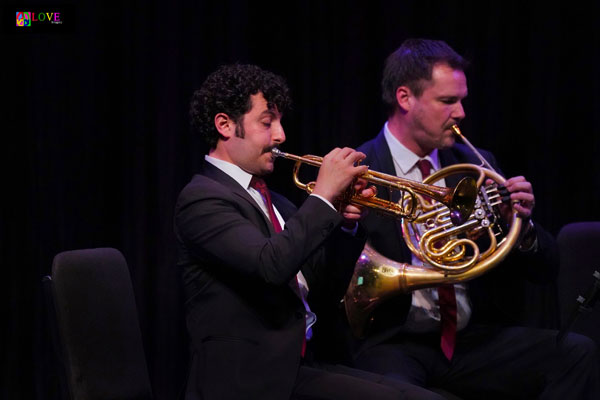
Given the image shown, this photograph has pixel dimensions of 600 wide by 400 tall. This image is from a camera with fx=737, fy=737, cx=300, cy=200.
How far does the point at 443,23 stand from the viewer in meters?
3.63

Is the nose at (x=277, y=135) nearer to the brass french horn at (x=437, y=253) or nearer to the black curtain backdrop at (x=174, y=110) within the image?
the brass french horn at (x=437, y=253)

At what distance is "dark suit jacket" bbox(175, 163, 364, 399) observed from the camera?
2105mm

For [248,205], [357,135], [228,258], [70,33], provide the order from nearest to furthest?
[228,258]
[248,205]
[70,33]
[357,135]

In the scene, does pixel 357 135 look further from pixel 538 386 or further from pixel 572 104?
pixel 538 386

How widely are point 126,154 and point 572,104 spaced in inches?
87.1

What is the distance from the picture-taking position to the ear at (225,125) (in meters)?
2.38

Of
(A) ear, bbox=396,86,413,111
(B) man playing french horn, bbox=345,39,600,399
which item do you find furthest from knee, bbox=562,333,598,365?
(A) ear, bbox=396,86,413,111

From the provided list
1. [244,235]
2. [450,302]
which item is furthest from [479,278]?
[244,235]

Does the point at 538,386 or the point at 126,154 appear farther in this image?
the point at 126,154

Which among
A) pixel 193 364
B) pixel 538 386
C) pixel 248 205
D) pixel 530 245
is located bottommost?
pixel 538 386

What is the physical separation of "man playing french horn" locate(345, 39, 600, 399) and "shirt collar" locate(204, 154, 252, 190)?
1.85 ft

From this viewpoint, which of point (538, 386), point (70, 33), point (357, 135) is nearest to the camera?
point (538, 386)

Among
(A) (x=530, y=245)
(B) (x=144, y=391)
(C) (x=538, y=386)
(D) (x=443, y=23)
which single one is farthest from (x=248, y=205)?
(D) (x=443, y=23)

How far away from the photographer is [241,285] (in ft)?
7.29
